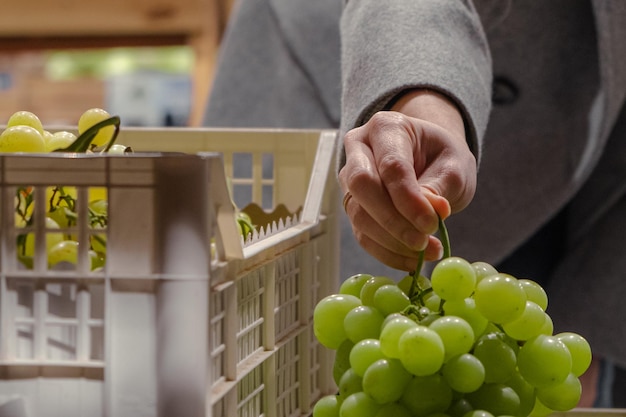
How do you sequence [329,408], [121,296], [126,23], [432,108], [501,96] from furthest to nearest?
[126,23]
[501,96]
[432,108]
[329,408]
[121,296]

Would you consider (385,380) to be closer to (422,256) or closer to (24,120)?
(422,256)

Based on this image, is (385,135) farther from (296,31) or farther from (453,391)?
(296,31)

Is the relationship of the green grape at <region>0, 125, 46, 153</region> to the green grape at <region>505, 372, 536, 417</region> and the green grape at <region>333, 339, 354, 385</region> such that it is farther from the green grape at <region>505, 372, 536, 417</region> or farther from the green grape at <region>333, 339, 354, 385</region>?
the green grape at <region>505, 372, 536, 417</region>

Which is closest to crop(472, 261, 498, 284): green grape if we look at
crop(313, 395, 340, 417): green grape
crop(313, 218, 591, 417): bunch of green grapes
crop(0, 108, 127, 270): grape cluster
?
crop(313, 218, 591, 417): bunch of green grapes

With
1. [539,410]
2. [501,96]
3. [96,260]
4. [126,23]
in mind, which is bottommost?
[539,410]

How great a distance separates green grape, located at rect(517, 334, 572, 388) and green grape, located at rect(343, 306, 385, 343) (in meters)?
0.09

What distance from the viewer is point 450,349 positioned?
0.52m

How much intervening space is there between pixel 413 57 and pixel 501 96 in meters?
0.54

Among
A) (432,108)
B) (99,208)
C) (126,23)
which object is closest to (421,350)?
(99,208)

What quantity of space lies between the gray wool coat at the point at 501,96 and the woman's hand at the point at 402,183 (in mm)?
143

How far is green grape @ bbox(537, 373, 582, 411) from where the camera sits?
0.57 metres

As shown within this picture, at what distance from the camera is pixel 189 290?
1.58 ft

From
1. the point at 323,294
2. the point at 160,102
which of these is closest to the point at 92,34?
the point at 160,102

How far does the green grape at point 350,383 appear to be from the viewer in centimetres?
56
